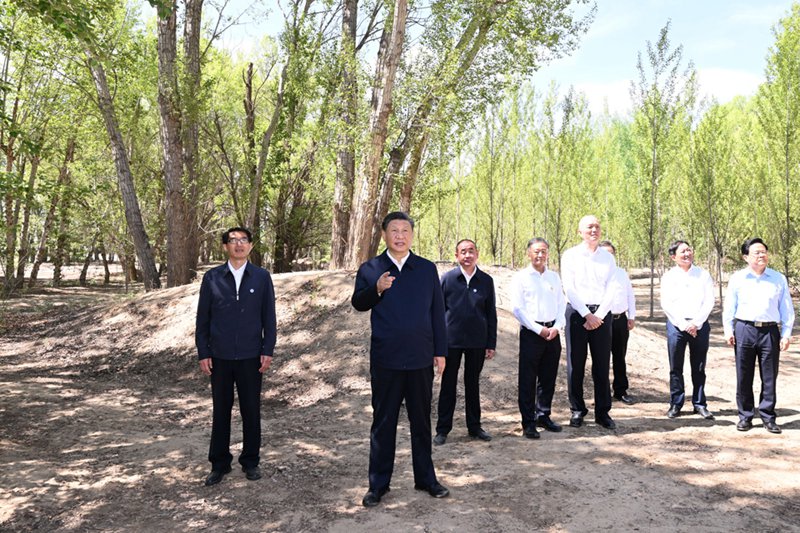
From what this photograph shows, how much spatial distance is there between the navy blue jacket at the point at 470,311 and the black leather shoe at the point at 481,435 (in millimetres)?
795

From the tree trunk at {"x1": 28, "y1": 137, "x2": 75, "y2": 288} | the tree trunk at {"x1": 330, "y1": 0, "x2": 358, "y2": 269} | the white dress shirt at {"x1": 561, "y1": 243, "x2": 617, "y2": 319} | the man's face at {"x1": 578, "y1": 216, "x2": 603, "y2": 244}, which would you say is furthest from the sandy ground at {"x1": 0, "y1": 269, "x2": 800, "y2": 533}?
the tree trunk at {"x1": 28, "y1": 137, "x2": 75, "y2": 288}

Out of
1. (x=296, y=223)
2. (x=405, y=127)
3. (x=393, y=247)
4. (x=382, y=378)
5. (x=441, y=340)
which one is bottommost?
(x=382, y=378)

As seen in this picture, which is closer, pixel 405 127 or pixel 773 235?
pixel 405 127

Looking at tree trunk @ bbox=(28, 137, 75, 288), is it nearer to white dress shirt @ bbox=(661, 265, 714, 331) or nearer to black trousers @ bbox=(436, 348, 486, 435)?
black trousers @ bbox=(436, 348, 486, 435)

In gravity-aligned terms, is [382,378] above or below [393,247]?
below

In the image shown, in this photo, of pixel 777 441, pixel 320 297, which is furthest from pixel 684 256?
pixel 320 297

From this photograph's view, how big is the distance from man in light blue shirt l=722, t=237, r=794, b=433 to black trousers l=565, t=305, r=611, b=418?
114cm

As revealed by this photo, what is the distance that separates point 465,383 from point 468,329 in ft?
1.75

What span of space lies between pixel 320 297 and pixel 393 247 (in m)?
5.93

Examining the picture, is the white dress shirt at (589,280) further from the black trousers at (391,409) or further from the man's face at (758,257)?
the black trousers at (391,409)

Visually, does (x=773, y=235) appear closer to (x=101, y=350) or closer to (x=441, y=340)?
(x=441, y=340)

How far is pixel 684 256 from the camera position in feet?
18.8

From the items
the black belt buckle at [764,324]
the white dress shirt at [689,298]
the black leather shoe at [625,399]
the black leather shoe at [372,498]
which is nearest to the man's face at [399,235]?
the black leather shoe at [372,498]

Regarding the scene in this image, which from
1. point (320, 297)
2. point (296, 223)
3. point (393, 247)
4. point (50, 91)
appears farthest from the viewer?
point (50, 91)
